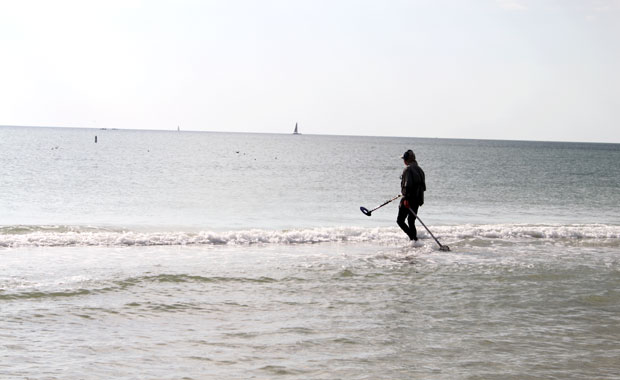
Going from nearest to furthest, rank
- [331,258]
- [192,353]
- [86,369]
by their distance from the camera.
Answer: [86,369] → [192,353] → [331,258]

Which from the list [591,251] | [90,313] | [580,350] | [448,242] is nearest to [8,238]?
[90,313]

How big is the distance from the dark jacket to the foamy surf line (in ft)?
4.96

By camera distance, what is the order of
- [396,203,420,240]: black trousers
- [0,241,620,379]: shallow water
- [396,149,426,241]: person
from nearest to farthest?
[0,241,620,379]: shallow water, [396,149,426,241]: person, [396,203,420,240]: black trousers

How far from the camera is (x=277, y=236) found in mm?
14539

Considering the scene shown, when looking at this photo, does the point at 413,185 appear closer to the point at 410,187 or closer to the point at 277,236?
the point at 410,187

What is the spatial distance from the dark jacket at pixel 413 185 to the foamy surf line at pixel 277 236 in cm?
151

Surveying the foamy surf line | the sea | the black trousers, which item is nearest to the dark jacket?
the black trousers

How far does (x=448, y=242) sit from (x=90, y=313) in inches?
355

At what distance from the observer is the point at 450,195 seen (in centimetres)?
3111

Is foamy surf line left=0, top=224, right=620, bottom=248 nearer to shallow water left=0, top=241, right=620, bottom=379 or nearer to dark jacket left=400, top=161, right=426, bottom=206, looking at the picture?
shallow water left=0, top=241, right=620, bottom=379

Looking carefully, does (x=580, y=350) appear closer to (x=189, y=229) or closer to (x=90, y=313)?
(x=90, y=313)

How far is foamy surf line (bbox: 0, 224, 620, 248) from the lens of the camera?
44.0ft

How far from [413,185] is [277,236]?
3.45 meters

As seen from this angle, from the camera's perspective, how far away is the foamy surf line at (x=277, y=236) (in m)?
13.4
